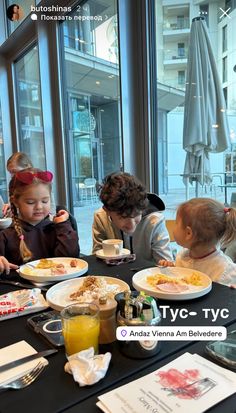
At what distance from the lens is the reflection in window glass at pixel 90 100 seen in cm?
266

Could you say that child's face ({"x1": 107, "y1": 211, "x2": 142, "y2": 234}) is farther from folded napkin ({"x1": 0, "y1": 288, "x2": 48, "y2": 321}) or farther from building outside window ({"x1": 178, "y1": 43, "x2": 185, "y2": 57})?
building outside window ({"x1": 178, "y1": 43, "x2": 185, "y2": 57})

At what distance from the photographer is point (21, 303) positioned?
92cm

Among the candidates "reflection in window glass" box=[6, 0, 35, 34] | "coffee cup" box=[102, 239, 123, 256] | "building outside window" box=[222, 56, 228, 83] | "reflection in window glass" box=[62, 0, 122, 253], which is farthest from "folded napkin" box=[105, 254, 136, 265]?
"reflection in window glass" box=[6, 0, 35, 34]

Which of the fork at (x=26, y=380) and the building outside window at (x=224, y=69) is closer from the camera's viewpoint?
the fork at (x=26, y=380)

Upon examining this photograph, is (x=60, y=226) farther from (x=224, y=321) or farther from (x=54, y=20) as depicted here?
(x=54, y=20)

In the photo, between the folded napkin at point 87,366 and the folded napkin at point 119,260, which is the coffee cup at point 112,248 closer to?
the folded napkin at point 119,260

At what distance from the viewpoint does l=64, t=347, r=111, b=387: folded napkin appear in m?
0.58

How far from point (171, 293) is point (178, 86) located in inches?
72.7

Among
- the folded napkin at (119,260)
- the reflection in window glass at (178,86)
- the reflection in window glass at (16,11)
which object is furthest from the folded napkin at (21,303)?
the reflection in window glass at (16,11)

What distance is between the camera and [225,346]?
67cm

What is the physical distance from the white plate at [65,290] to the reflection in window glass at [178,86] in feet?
3.61

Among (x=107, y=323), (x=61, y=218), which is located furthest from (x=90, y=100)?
(x=107, y=323)

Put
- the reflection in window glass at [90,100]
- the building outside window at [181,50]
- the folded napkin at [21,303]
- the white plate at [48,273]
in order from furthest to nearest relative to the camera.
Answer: the reflection in window glass at [90,100] < the building outside window at [181,50] < the white plate at [48,273] < the folded napkin at [21,303]

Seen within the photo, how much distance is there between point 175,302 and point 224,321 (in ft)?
0.50
